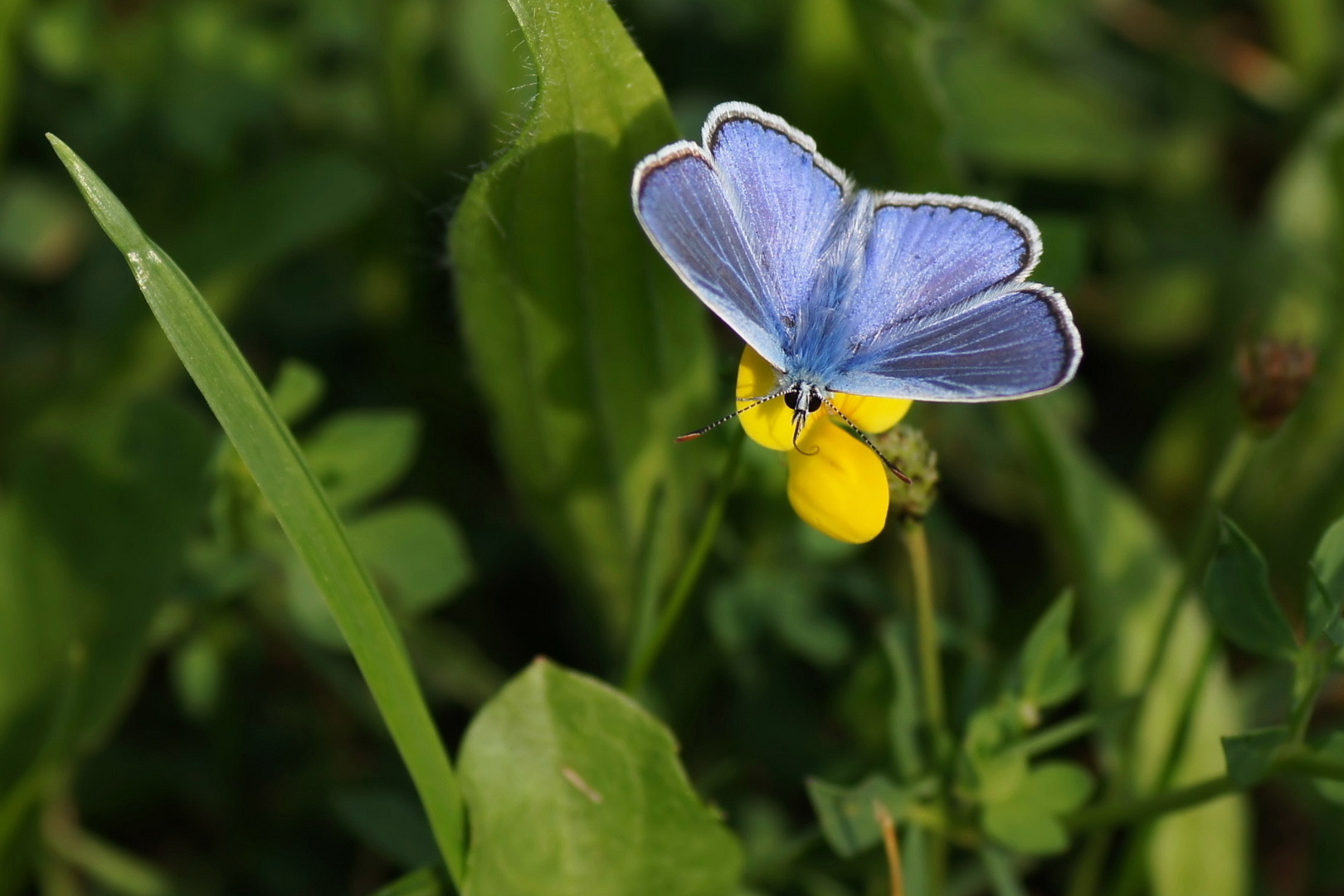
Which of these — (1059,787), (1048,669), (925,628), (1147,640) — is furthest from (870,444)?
(1147,640)

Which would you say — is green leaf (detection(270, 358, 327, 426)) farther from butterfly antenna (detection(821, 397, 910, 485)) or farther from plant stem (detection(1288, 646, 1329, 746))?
plant stem (detection(1288, 646, 1329, 746))

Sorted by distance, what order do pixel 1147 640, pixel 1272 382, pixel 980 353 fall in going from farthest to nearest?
pixel 1147 640 < pixel 1272 382 < pixel 980 353

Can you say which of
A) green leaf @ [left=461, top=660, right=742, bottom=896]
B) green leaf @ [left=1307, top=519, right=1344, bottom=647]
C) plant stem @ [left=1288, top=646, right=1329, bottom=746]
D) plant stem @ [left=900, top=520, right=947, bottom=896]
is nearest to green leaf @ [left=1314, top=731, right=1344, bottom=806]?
plant stem @ [left=1288, top=646, right=1329, bottom=746]

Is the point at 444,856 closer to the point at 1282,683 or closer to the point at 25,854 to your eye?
the point at 25,854

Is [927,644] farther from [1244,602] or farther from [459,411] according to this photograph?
[459,411]

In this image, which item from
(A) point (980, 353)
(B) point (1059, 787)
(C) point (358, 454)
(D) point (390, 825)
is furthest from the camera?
(C) point (358, 454)

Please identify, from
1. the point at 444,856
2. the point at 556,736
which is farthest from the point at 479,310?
the point at 444,856
